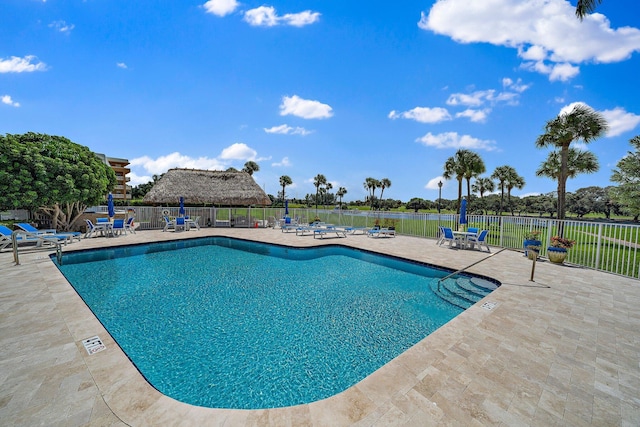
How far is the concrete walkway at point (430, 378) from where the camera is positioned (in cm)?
204

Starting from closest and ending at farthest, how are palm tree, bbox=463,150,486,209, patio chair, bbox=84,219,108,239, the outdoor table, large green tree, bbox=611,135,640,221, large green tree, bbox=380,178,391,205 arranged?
the outdoor table
patio chair, bbox=84,219,108,239
large green tree, bbox=611,135,640,221
palm tree, bbox=463,150,486,209
large green tree, bbox=380,178,391,205

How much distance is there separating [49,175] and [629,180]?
36.3 metres

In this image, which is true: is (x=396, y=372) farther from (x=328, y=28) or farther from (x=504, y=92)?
(x=504, y=92)

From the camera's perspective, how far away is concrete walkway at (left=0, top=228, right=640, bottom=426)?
2043mm

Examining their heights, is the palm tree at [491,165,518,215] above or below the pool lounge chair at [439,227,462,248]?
above

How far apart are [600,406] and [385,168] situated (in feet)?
212

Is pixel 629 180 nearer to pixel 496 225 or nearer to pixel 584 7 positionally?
pixel 496 225

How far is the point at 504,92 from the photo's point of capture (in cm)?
1262

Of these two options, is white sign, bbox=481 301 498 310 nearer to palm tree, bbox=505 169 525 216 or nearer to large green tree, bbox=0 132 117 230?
large green tree, bbox=0 132 117 230

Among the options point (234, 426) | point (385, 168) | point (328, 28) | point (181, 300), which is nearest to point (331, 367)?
point (234, 426)

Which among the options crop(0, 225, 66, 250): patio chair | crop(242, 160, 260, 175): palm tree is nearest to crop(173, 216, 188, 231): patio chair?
crop(0, 225, 66, 250): patio chair

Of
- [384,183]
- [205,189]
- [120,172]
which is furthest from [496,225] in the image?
[120,172]

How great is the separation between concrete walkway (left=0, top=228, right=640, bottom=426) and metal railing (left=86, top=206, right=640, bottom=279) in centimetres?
372

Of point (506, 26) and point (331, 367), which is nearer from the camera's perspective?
point (331, 367)
